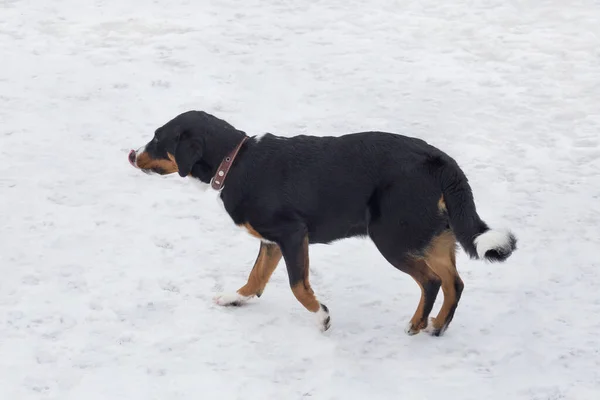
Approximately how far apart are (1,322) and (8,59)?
474cm

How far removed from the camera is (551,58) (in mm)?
9305

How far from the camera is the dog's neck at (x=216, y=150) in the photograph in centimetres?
506

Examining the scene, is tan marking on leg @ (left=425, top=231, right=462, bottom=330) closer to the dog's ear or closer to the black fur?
the black fur

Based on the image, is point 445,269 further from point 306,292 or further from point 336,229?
point 306,292

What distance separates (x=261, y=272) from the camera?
5.39 m

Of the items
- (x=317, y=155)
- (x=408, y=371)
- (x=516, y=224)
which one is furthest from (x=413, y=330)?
(x=516, y=224)

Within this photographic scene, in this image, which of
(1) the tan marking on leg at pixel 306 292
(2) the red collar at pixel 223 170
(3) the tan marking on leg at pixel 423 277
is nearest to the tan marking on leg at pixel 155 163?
(2) the red collar at pixel 223 170

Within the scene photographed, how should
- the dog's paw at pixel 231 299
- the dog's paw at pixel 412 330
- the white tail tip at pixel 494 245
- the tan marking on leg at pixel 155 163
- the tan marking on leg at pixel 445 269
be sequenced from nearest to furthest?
the white tail tip at pixel 494 245 → the tan marking on leg at pixel 445 269 → the dog's paw at pixel 412 330 → the tan marking on leg at pixel 155 163 → the dog's paw at pixel 231 299

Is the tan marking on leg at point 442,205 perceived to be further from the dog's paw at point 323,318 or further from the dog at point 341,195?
the dog's paw at point 323,318

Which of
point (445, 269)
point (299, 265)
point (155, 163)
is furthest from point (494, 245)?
point (155, 163)

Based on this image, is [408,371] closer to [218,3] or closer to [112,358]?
[112,358]

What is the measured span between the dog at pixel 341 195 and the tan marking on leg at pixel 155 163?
7 cm

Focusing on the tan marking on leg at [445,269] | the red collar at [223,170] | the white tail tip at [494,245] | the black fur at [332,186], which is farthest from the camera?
the red collar at [223,170]

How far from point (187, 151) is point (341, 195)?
0.97m
